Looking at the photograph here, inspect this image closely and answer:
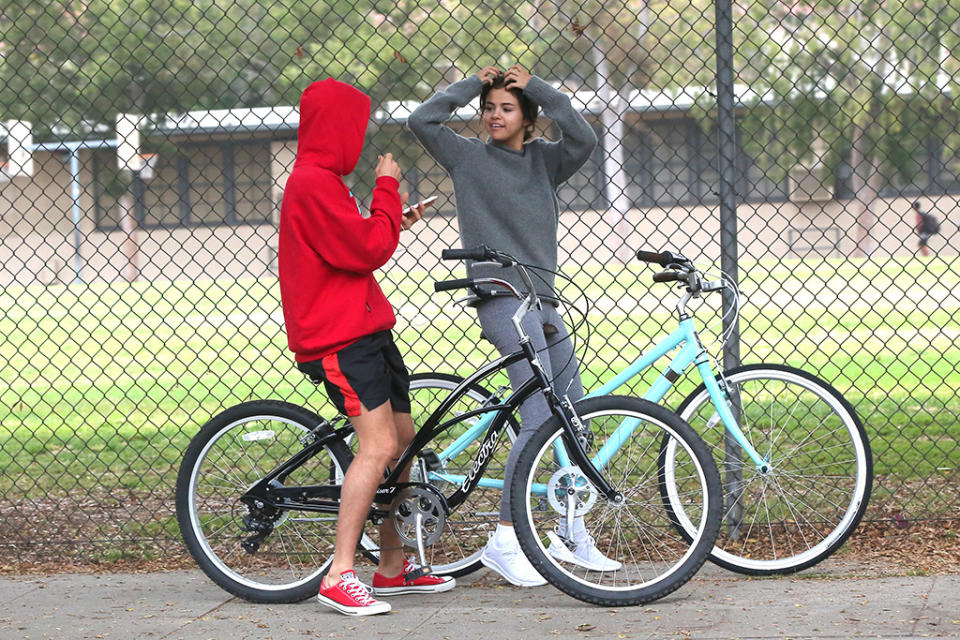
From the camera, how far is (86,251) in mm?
34094

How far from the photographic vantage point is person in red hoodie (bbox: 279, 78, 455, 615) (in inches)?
164

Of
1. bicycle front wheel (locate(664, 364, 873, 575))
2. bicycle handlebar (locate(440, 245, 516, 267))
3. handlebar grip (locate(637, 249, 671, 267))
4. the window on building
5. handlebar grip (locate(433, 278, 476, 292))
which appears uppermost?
the window on building

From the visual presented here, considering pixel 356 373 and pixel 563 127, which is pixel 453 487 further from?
pixel 563 127

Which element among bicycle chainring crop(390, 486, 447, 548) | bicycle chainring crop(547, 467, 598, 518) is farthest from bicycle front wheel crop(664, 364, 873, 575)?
bicycle chainring crop(390, 486, 447, 548)

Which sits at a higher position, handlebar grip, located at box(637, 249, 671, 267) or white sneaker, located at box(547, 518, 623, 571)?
handlebar grip, located at box(637, 249, 671, 267)

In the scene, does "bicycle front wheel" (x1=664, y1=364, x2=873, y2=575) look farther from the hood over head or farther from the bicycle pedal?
the hood over head

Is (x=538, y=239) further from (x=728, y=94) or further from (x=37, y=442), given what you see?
(x=37, y=442)

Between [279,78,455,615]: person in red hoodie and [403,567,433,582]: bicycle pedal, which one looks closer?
[279,78,455,615]: person in red hoodie

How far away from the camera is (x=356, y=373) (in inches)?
167

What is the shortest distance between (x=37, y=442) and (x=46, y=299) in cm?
1939

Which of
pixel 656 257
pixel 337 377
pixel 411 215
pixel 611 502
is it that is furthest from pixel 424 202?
pixel 611 502

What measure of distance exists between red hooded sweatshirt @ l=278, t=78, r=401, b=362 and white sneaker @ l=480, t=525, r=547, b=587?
36.3 inches

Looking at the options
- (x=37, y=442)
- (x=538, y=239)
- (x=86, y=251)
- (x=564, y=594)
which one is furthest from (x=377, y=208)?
(x=86, y=251)

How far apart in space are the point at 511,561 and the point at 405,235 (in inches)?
911
